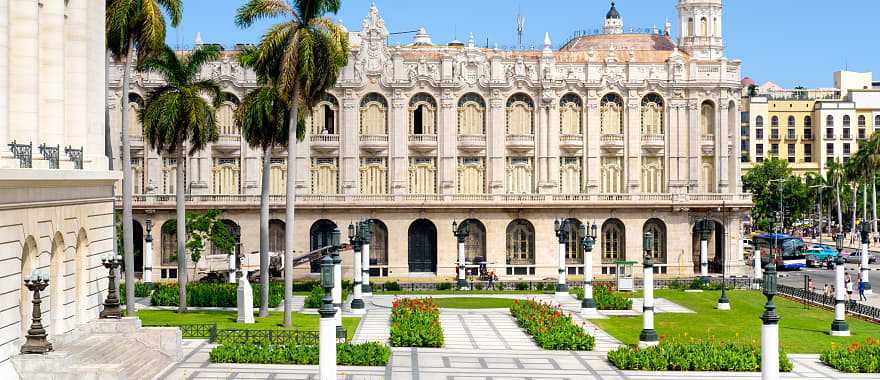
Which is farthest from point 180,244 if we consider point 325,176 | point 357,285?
point 325,176

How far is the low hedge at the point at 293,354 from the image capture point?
45.0 m

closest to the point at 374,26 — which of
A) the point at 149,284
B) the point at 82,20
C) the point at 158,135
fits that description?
the point at 149,284

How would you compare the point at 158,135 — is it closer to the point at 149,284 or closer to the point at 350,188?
the point at 149,284

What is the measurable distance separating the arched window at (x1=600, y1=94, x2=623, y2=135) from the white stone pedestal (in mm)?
43316

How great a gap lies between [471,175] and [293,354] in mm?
50428

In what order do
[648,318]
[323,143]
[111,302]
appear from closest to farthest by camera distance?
1. [111,302]
2. [648,318]
3. [323,143]

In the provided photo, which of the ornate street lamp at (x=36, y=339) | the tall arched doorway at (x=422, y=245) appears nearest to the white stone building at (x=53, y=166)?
the ornate street lamp at (x=36, y=339)

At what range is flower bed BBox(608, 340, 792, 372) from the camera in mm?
45062

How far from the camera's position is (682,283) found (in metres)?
82.8

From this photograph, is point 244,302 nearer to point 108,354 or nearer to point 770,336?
point 108,354

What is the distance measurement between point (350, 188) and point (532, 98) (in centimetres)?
1446

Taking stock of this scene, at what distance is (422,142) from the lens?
308 feet

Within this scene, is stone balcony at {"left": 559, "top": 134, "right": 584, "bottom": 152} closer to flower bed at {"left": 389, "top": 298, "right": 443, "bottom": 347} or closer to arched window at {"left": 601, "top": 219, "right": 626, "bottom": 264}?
arched window at {"left": 601, "top": 219, "right": 626, "bottom": 264}

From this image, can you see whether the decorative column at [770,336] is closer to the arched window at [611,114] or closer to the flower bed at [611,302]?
the flower bed at [611,302]
